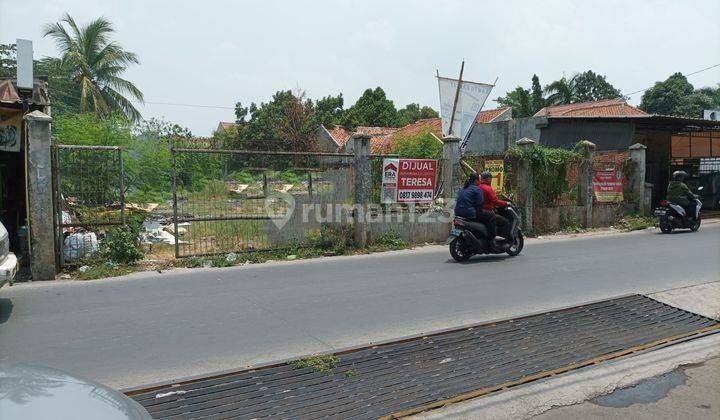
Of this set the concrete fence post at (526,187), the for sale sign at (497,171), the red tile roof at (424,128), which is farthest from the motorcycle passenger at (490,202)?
the red tile roof at (424,128)

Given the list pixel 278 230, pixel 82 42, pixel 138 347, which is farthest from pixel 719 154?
pixel 82 42

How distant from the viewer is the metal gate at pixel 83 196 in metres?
8.95

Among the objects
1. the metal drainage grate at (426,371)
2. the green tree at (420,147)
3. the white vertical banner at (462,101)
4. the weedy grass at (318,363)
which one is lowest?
the metal drainage grate at (426,371)

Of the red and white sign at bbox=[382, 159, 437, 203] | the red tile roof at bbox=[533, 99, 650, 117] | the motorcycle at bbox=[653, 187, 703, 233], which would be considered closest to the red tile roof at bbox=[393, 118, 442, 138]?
the red tile roof at bbox=[533, 99, 650, 117]

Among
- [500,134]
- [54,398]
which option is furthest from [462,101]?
[54,398]

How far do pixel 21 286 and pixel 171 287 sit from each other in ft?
7.55

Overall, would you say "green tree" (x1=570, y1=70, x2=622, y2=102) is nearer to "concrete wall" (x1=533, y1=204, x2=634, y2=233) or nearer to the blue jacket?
"concrete wall" (x1=533, y1=204, x2=634, y2=233)

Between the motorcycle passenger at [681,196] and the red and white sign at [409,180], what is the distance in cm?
718

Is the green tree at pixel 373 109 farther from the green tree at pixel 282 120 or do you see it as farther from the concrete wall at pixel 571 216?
the concrete wall at pixel 571 216

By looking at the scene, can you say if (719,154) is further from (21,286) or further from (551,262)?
(21,286)

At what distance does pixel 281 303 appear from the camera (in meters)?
6.84

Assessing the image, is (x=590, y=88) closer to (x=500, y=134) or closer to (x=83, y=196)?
(x=500, y=134)

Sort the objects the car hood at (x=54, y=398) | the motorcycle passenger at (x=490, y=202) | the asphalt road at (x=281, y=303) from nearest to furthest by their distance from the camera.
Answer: the car hood at (x=54, y=398) < the asphalt road at (x=281, y=303) < the motorcycle passenger at (x=490, y=202)

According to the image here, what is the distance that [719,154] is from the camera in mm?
22062
